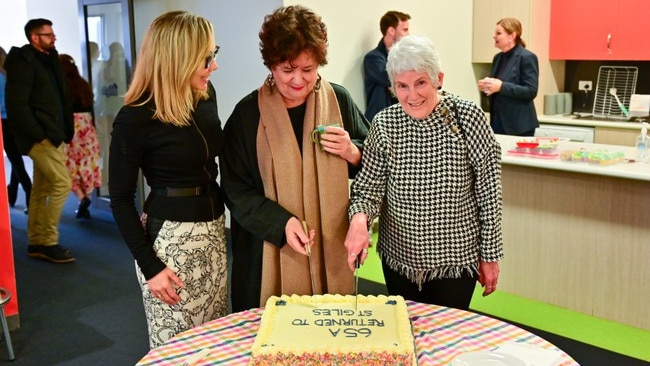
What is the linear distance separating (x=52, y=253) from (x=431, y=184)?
344 cm

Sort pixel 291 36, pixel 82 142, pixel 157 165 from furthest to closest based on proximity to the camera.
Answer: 1. pixel 82 142
2. pixel 157 165
3. pixel 291 36

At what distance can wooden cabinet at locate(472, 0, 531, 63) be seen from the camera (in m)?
5.89

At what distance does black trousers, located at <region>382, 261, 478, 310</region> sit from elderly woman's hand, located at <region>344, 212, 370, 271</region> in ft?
0.84

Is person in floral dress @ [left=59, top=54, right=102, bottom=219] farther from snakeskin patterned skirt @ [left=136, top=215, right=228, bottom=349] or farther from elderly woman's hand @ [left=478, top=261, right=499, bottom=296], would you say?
elderly woman's hand @ [left=478, top=261, right=499, bottom=296]

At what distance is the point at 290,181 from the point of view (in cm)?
214

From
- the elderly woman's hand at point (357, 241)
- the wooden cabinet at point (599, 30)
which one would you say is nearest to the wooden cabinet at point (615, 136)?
the wooden cabinet at point (599, 30)

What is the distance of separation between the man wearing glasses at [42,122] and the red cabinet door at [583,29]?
148 inches

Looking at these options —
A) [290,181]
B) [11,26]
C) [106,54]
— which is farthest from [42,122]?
[11,26]

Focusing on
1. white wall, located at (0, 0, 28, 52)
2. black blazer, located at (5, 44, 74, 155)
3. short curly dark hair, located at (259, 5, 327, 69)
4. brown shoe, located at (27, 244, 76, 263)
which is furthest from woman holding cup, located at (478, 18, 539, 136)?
white wall, located at (0, 0, 28, 52)

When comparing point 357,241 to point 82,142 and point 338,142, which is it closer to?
point 338,142

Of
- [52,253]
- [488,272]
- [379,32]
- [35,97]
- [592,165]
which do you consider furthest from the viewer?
[379,32]

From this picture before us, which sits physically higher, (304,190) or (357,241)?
(304,190)

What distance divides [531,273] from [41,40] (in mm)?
3201

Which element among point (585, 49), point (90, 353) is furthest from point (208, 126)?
point (585, 49)
